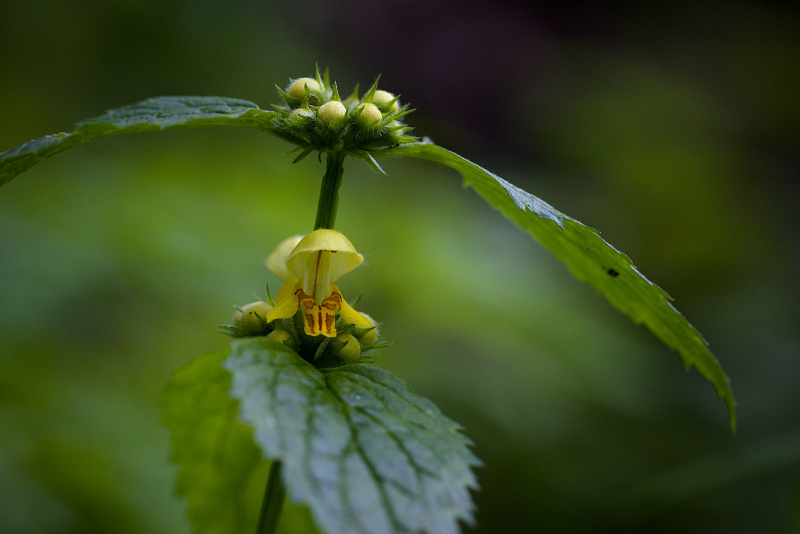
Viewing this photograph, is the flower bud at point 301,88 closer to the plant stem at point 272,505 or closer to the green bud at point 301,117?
the green bud at point 301,117

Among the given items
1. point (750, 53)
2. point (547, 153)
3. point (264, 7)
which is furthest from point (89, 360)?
point (750, 53)

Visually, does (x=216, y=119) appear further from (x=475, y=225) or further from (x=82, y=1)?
(x=82, y=1)

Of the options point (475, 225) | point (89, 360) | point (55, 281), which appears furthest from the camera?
point (475, 225)

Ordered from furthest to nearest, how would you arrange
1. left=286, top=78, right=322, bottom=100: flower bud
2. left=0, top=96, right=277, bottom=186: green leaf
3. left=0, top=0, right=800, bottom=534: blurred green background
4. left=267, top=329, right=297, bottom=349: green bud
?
left=0, top=0, right=800, bottom=534: blurred green background, left=286, top=78, right=322, bottom=100: flower bud, left=267, top=329, right=297, bottom=349: green bud, left=0, top=96, right=277, bottom=186: green leaf

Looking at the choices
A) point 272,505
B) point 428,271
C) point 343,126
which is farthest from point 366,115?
point 428,271

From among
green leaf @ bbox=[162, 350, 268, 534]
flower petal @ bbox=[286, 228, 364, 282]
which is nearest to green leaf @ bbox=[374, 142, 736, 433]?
flower petal @ bbox=[286, 228, 364, 282]

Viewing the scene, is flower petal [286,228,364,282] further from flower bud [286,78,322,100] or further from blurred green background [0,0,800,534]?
blurred green background [0,0,800,534]

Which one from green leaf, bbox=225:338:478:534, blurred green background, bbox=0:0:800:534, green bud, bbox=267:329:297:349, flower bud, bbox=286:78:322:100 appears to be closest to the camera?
green leaf, bbox=225:338:478:534
